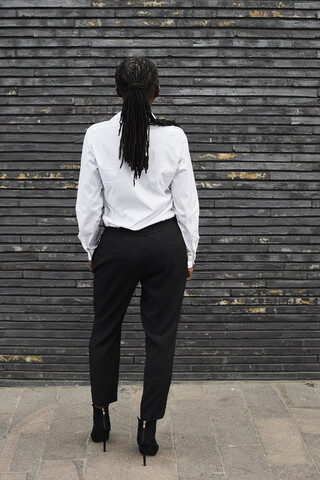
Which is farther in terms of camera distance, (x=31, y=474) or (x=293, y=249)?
(x=293, y=249)

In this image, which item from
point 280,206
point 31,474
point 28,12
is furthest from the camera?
point 280,206

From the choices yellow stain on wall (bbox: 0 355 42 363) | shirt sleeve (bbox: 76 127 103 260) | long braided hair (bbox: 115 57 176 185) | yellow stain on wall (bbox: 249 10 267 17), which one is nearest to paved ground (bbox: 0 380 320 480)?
yellow stain on wall (bbox: 0 355 42 363)

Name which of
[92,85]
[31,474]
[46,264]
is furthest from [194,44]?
[31,474]

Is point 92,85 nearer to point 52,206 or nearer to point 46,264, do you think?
point 52,206

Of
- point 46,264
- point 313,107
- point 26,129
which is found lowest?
point 46,264

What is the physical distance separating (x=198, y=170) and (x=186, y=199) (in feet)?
3.08

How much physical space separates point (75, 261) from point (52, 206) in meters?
0.39

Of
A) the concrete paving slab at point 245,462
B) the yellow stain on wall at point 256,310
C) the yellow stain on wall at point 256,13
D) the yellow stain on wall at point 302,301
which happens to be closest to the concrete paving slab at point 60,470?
the concrete paving slab at point 245,462

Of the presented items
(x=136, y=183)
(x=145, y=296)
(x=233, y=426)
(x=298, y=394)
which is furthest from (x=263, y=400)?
(x=136, y=183)

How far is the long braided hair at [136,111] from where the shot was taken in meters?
2.56

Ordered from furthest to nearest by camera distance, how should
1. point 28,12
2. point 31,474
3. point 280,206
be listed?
point 280,206 < point 28,12 < point 31,474

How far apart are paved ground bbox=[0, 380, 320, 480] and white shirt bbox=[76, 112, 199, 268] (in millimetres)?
1157

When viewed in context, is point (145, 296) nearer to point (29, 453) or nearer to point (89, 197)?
Answer: point (89, 197)

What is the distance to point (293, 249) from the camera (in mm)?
3721
